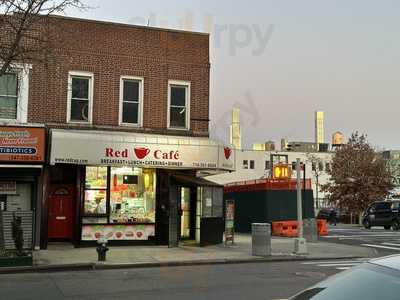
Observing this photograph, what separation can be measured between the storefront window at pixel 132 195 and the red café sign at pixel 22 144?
2956 mm

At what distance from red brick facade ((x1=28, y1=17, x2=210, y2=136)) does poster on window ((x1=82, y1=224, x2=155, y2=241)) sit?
3.52 m

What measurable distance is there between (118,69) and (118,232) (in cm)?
587

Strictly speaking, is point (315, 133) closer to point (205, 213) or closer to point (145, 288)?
point (205, 213)

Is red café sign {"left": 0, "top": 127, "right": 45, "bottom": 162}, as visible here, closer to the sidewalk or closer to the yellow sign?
the sidewalk

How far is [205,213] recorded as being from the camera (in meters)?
22.6

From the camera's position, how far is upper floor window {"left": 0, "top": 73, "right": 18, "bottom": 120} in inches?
789

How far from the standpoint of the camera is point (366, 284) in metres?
3.72

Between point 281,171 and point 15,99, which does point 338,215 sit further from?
point 15,99

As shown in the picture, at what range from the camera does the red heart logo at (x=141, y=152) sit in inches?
807

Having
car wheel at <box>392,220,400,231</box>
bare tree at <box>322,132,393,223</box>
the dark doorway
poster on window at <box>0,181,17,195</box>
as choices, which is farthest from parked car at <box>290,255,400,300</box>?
bare tree at <box>322,132,393,223</box>

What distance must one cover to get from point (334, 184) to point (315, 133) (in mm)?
82295

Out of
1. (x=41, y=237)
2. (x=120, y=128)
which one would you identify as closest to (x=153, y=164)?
(x=120, y=128)

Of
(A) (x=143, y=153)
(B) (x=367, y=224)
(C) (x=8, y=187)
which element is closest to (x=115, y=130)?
(A) (x=143, y=153)

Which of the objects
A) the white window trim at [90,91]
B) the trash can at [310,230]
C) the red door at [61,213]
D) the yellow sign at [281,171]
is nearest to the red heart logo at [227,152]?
the yellow sign at [281,171]
